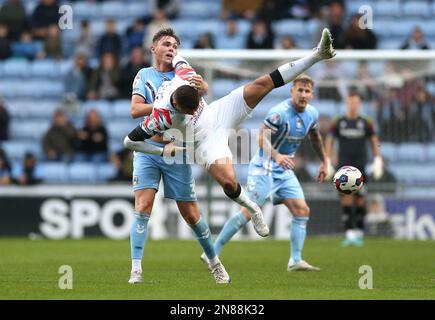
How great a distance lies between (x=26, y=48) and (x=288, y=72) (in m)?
14.9

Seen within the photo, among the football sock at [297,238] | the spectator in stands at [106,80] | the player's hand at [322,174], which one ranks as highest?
the spectator in stands at [106,80]

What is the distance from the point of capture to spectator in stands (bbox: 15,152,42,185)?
19.1m

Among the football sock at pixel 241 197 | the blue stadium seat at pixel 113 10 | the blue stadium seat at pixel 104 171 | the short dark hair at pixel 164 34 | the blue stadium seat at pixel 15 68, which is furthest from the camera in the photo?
the blue stadium seat at pixel 113 10

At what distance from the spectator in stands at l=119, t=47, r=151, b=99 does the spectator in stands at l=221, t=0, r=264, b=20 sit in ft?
9.74

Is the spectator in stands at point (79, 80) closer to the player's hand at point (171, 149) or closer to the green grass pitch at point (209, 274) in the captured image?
the green grass pitch at point (209, 274)

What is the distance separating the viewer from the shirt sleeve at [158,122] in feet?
29.8

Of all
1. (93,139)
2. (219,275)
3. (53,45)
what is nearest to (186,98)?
(219,275)

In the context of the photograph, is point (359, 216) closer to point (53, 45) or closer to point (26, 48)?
point (53, 45)

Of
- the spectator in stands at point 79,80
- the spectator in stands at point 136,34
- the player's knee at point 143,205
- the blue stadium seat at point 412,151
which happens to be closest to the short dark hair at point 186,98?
the player's knee at point 143,205

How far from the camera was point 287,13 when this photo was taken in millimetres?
22531

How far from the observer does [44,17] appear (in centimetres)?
2342

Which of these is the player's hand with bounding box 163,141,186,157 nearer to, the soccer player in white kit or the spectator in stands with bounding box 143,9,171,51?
the soccer player in white kit

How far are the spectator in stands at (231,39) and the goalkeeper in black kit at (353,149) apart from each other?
5.13m
